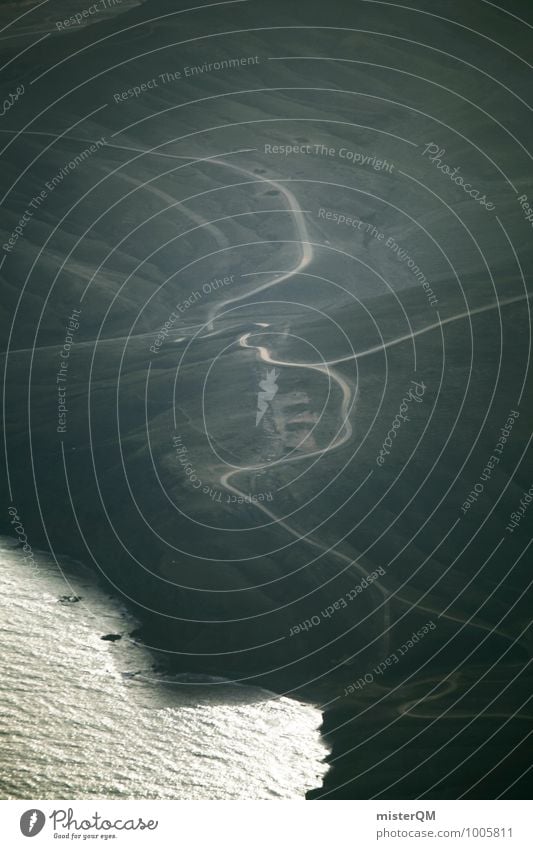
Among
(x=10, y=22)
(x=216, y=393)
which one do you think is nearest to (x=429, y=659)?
(x=216, y=393)

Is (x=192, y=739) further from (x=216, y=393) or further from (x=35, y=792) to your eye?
(x=216, y=393)

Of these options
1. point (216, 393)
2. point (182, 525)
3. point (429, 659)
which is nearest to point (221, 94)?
point (216, 393)

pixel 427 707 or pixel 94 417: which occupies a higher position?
pixel 94 417

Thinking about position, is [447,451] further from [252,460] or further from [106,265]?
[106,265]

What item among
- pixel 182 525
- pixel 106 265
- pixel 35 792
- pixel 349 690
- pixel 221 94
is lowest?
pixel 35 792

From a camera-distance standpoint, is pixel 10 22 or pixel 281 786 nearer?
pixel 281 786

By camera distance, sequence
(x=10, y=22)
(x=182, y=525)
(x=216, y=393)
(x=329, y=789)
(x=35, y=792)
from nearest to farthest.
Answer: (x=35, y=792)
(x=329, y=789)
(x=182, y=525)
(x=216, y=393)
(x=10, y=22)

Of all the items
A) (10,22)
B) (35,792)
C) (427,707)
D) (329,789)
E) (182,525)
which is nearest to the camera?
(35,792)
